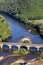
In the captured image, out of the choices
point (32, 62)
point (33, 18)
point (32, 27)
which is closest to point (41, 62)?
point (32, 62)

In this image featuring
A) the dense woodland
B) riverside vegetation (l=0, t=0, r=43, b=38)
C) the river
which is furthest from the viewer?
the dense woodland

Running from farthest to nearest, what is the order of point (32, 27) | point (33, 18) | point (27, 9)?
point (27, 9) < point (33, 18) < point (32, 27)

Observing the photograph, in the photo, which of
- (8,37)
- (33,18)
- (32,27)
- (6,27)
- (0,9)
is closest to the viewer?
(8,37)

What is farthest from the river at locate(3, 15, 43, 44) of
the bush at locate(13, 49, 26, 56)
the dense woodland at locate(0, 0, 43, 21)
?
the bush at locate(13, 49, 26, 56)

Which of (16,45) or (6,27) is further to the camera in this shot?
(6,27)

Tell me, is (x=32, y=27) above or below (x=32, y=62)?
below

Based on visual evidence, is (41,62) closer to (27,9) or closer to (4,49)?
(4,49)

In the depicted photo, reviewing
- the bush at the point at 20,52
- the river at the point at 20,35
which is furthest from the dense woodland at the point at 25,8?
the bush at the point at 20,52

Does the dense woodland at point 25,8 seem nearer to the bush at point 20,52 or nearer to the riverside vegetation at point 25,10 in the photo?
the riverside vegetation at point 25,10

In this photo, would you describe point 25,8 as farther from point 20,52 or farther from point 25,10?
point 20,52

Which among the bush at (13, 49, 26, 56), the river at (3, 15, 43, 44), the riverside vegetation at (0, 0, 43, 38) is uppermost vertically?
Answer: the bush at (13, 49, 26, 56)

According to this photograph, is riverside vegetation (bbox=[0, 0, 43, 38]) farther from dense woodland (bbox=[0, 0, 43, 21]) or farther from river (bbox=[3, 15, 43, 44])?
river (bbox=[3, 15, 43, 44])
